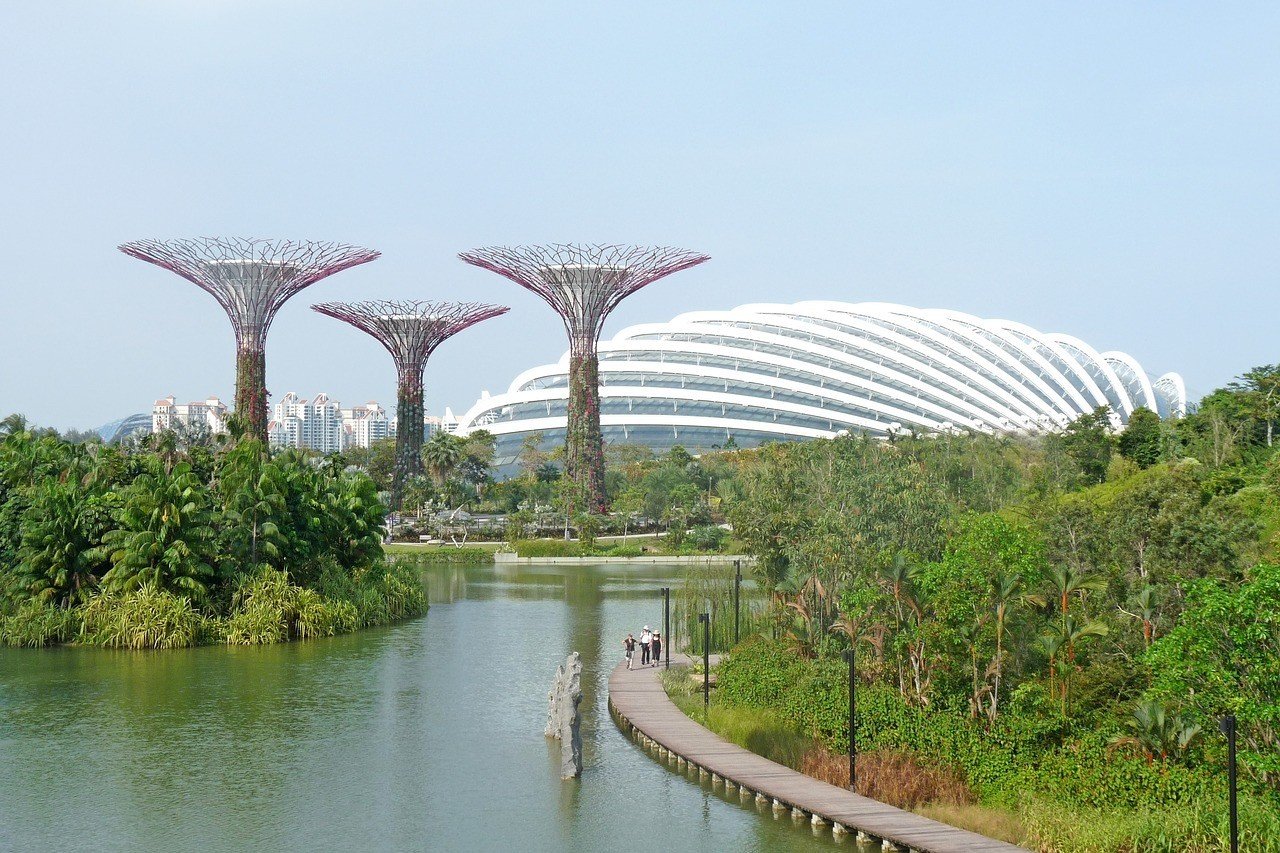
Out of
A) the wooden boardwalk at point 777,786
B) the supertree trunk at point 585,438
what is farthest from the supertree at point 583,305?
the wooden boardwalk at point 777,786

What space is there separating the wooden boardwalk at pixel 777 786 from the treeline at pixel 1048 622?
5.33 ft

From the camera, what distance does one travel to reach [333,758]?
2419 centimetres

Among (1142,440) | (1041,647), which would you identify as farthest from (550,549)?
(1041,647)

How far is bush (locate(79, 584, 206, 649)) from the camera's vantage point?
37.2 meters

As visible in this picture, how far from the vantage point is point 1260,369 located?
6050cm

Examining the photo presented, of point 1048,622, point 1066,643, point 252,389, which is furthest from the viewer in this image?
point 252,389

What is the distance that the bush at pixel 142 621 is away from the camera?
37.2 meters

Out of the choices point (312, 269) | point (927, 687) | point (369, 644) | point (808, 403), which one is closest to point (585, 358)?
point (312, 269)

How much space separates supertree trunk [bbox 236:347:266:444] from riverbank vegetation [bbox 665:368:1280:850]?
140 ft

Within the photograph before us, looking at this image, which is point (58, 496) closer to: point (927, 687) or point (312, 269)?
point (927, 687)

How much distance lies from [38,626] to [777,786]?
25687mm

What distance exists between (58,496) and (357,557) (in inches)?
402

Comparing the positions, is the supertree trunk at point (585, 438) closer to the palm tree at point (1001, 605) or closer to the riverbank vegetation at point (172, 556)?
the riverbank vegetation at point (172, 556)

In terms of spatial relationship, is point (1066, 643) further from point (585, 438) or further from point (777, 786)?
point (585, 438)
